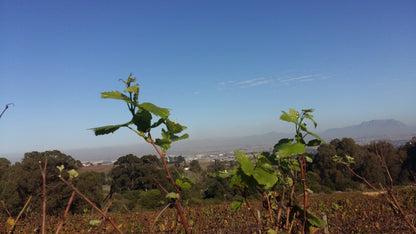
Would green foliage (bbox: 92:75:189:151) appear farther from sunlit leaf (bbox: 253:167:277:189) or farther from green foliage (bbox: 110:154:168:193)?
green foliage (bbox: 110:154:168:193)

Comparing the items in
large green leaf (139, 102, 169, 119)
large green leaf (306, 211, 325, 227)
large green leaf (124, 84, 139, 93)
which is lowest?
large green leaf (306, 211, 325, 227)

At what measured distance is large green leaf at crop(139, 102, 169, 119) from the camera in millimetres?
644

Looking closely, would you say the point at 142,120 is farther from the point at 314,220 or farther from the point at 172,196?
the point at 314,220

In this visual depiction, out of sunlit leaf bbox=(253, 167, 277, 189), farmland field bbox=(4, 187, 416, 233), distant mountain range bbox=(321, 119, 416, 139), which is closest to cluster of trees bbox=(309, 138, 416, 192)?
farmland field bbox=(4, 187, 416, 233)

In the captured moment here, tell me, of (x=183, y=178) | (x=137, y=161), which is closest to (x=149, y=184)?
(x=137, y=161)

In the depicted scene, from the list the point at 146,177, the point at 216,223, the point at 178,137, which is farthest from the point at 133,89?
the point at 146,177

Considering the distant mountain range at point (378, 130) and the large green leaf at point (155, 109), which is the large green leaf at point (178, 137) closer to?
the large green leaf at point (155, 109)

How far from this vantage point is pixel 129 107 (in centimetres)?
69

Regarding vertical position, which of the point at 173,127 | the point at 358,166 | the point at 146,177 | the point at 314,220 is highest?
the point at 173,127

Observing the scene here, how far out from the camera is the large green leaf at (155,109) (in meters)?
0.64

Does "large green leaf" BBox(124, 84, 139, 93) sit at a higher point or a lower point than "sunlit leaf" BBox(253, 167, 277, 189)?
higher

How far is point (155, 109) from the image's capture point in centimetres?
66

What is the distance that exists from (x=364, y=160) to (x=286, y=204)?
30.2m

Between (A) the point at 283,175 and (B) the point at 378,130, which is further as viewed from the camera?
(B) the point at 378,130
